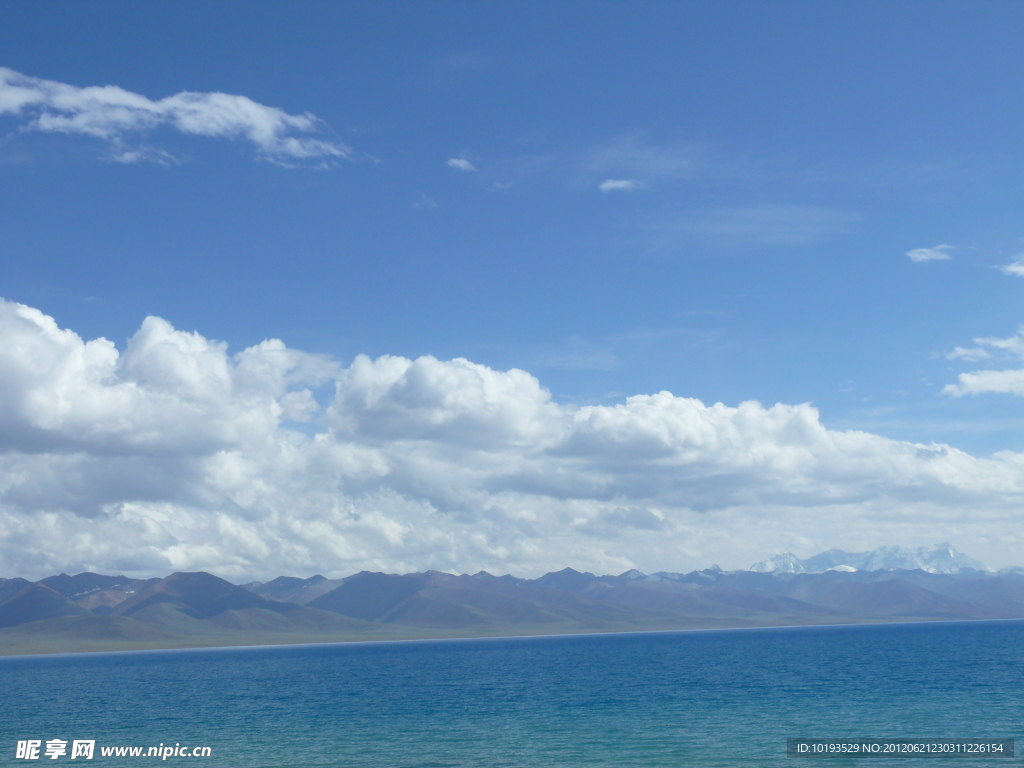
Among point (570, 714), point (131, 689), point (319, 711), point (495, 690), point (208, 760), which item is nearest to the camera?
point (208, 760)

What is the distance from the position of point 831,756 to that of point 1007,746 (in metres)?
12.8

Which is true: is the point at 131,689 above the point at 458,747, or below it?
below

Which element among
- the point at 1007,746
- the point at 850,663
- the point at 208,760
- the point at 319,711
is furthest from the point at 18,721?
the point at 850,663

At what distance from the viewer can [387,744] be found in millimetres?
69312

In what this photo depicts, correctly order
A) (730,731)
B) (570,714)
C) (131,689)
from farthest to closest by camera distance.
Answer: (131,689) → (570,714) → (730,731)

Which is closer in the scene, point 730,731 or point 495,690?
point 730,731

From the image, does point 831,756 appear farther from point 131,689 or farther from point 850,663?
point 131,689

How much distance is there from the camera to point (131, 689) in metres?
153

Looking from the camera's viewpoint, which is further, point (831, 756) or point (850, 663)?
point (850, 663)

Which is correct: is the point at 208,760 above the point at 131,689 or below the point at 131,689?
above

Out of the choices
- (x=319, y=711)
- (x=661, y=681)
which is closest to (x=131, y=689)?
(x=319, y=711)

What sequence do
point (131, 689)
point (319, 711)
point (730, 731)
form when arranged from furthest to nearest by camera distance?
point (131, 689) → point (319, 711) → point (730, 731)

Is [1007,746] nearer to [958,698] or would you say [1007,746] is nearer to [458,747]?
[958,698]

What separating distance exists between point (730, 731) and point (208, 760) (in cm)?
4160
